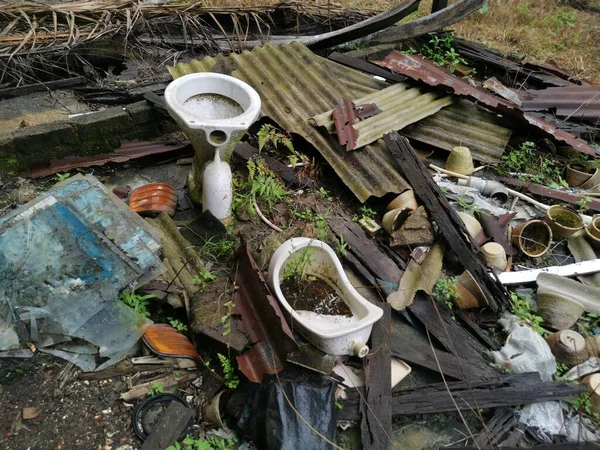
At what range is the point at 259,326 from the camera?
10.4 feet

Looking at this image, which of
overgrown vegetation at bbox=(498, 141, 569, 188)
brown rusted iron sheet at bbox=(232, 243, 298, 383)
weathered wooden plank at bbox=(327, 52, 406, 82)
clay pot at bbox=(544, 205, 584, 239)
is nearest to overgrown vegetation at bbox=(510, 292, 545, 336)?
clay pot at bbox=(544, 205, 584, 239)

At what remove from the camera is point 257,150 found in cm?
462

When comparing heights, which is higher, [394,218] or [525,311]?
[394,218]

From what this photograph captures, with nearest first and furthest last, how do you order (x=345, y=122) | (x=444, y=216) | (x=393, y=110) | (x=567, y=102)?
(x=444, y=216)
(x=345, y=122)
(x=393, y=110)
(x=567, y=102)

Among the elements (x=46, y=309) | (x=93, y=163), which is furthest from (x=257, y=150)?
(x=46, y=309)

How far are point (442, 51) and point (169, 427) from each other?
5.92 metres

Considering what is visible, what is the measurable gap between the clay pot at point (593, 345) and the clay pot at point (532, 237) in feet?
2.86

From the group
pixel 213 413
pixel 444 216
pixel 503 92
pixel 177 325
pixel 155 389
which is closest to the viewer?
pixel 213 413

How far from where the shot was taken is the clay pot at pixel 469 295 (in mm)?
3729

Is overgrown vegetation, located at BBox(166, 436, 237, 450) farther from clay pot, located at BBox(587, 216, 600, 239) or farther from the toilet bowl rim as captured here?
clay pot, located at BBox(587, 216, 600, 239)

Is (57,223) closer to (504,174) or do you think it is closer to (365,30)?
(504,174)

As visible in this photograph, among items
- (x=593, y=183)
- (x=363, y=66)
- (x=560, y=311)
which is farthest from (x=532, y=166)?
(x=363, y=66)

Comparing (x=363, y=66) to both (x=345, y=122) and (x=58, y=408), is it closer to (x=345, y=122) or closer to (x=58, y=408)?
(x=345, y=122)

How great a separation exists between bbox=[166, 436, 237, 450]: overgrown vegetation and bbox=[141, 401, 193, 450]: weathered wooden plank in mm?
55
